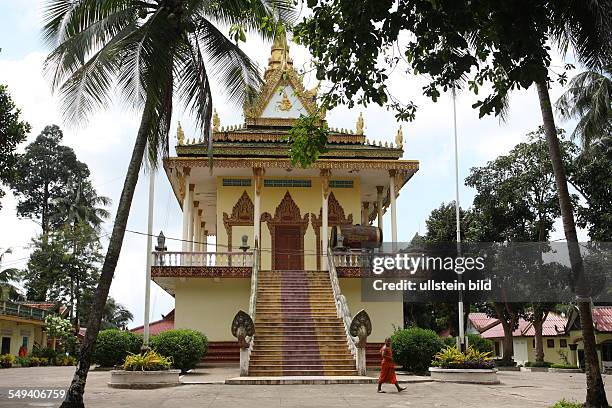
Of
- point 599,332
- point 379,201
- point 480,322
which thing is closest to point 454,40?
point 379,201

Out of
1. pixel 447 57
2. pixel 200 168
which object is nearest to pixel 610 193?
pixel 200 168

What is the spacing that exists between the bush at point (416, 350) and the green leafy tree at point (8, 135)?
11834 millimetres

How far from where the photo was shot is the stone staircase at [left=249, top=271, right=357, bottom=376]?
58.1 feet

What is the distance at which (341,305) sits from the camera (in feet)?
67.4

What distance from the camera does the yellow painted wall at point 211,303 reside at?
2366cm

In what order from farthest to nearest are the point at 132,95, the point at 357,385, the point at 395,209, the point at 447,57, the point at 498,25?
1. the point at 395,209
2. the point at 357,385
3. the point at 132,95
4. the point at 447,57
5. the point at 498,25

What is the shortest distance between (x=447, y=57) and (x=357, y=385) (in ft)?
32.0

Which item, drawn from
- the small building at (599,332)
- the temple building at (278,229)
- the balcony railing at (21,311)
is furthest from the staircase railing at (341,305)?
the balcony railing at (21,311)

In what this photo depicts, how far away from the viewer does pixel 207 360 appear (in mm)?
23125

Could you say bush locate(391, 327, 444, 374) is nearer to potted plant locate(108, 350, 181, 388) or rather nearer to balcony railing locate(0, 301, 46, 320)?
potted plant locate(108, 350, 181, 388)

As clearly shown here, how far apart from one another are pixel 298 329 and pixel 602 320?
26985mm

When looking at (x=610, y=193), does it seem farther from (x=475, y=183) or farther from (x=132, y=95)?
(x=132, y=95)

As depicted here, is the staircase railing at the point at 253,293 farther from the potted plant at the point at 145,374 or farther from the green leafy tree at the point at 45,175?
the green leafy tree at the point at 45,175

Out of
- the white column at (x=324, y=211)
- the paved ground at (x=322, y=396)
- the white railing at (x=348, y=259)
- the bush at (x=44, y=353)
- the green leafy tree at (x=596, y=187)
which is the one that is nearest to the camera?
the paved ground at (x=322, y=396)
